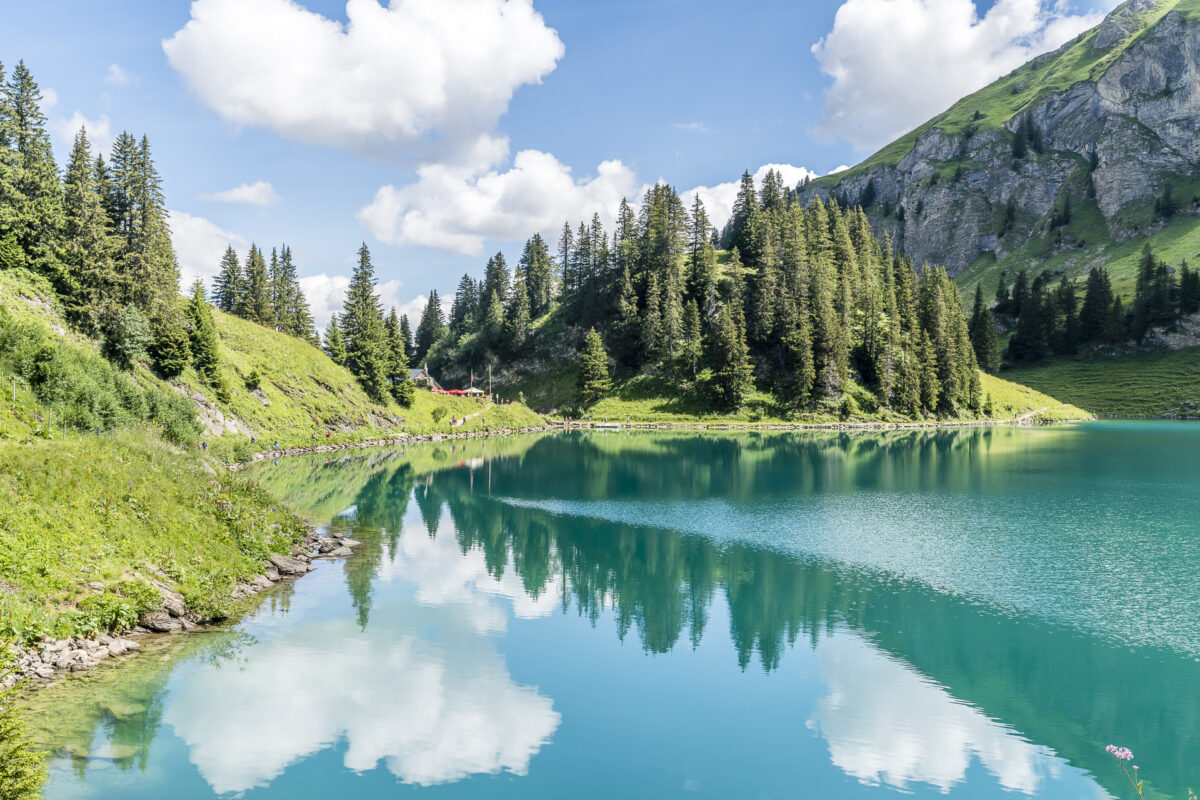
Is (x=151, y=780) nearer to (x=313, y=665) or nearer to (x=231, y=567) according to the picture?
(x=313, y=665)

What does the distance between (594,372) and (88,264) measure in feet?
280

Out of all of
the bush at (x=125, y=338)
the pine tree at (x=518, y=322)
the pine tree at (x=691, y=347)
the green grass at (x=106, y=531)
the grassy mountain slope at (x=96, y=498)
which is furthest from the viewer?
Answer: the pine tree at (x=518, y=322)

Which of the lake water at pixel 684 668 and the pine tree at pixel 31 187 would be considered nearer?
the lake water at pixel 684 668

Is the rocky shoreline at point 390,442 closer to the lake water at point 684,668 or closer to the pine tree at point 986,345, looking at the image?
the lake water at point 684,668

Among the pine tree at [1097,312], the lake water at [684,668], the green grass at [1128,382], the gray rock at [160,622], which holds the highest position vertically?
the pine tree at [1097,312]

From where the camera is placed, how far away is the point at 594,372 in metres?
131

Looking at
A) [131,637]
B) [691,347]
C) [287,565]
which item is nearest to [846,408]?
[691,347]

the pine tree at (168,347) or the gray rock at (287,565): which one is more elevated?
the pine tree at (168,347)

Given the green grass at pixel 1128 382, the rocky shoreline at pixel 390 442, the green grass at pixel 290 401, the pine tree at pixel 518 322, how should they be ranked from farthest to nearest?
the pine tree at pixel 518 322, the green grass at pixel 1128 382, the green grass at pixel 290 401, the rocky shoreline at pixel 390 442

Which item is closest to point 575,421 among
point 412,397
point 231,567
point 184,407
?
point 412,397

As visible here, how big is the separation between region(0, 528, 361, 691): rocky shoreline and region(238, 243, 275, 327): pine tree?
312ft

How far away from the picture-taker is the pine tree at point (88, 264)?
56312 millimetres

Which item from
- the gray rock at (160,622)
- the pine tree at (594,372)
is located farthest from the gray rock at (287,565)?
the pine tree at (594,372)

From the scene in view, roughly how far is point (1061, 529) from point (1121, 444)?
67.2 metres
